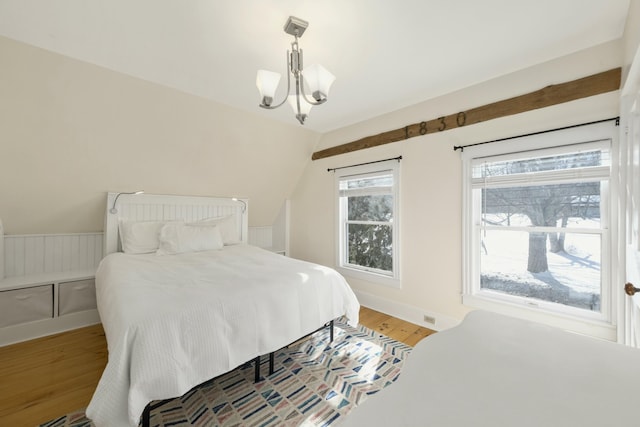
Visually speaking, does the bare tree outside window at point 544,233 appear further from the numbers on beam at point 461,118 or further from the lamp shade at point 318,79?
the lamp shade at point 318,79

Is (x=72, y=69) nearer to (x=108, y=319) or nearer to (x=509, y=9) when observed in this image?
(x=108, y=319)

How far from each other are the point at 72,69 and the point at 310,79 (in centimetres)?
196

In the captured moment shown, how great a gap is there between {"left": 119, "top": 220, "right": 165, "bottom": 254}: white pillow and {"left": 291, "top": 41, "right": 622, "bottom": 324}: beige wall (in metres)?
2.49

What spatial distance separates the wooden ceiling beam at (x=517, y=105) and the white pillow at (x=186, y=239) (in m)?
2.26

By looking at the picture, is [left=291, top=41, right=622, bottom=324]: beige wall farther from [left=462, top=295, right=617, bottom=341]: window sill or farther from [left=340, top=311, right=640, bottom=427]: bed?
[left=340, top=311, right=640, bottom=427]: bed

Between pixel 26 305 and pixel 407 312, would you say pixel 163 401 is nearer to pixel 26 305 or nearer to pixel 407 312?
pixel 26 305

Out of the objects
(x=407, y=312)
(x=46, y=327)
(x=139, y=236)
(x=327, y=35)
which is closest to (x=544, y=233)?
(x=407, y=312)

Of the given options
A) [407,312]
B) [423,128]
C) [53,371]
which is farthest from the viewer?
[407,312]

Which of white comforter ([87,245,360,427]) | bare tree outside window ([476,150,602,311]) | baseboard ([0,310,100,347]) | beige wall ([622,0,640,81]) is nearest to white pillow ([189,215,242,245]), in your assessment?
white comforter ([87,245,360,427])

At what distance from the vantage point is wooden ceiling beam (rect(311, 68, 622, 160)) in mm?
1734

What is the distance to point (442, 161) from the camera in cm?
251

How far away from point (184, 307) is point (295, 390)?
96 cm

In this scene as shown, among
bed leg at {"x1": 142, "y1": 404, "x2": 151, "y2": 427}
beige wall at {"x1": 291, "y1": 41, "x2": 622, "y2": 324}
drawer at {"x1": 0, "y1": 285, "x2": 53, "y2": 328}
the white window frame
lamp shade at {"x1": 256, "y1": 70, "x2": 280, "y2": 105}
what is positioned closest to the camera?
bed leg at {"x1": 142, "y1": 404, "x2": 151, "y2": 427}

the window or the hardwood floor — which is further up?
the window
